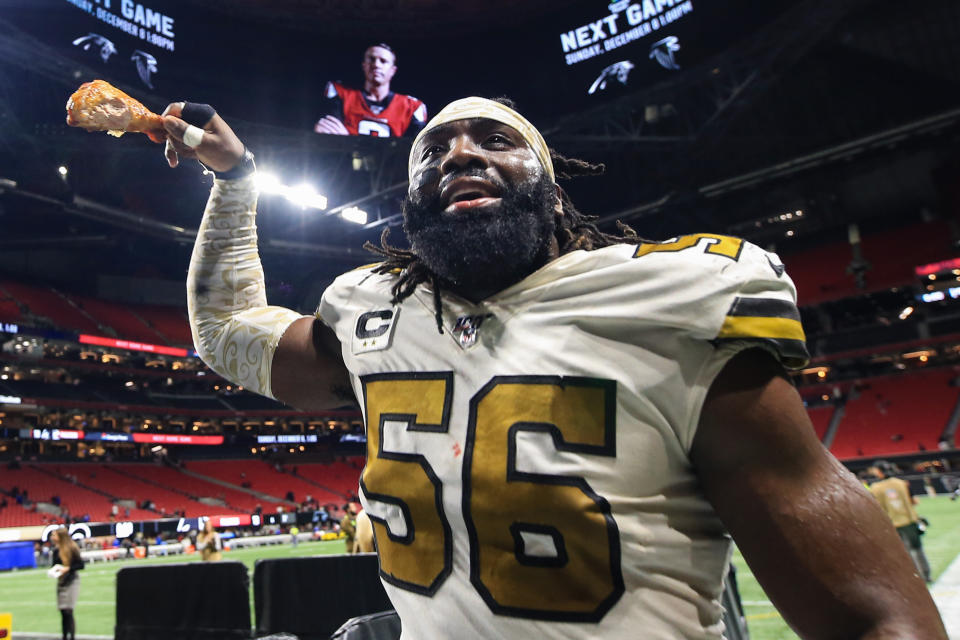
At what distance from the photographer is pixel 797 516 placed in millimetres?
1075

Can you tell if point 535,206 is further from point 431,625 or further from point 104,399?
point 104,399

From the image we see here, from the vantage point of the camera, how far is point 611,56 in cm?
1711

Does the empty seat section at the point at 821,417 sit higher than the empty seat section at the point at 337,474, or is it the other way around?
the empty seat section at the point at 821,417

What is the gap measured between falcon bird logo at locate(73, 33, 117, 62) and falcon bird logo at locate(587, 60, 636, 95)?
11.7 metres

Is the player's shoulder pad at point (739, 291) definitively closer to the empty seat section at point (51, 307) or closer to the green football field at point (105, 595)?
the green football field at point (105, 595)

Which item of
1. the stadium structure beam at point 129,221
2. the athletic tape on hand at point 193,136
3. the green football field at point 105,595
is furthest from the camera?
the stadium structure beam at point 129,221

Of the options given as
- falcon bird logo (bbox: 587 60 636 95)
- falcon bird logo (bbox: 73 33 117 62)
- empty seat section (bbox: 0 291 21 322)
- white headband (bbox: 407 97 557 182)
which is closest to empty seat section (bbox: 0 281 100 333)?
empty seat section (bbox: 0 291 21 322)

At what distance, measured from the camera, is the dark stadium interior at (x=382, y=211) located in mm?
18031

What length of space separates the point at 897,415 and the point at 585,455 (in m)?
32.9

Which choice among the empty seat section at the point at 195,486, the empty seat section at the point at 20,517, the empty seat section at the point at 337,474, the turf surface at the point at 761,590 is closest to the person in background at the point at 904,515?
the turf surface at the point at 761,590

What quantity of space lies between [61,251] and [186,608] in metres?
32.7

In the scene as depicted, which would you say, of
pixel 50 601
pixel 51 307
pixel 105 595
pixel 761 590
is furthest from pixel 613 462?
pixel 51 307

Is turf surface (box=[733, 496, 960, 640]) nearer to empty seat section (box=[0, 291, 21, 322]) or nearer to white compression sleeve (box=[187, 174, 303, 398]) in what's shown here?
white compression sleeve (box=[187, 174, 303, 398])

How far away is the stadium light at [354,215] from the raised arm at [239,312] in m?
22.2
